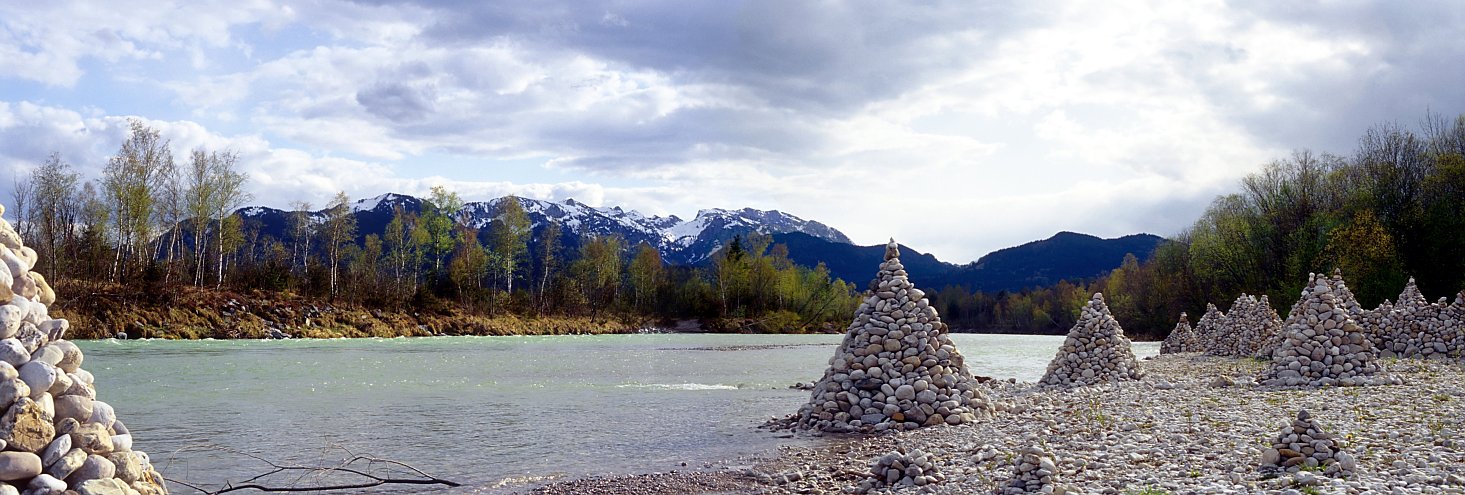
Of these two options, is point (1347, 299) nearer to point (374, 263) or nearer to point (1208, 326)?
point (1208, 326)

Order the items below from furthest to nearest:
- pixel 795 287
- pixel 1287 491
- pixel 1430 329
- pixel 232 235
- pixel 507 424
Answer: pixel 795 287 → pixel 232 235 → pixel 1430 329 → pixel 507 424 → pixel 1287 491

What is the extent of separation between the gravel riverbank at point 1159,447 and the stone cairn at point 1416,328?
9.15 m

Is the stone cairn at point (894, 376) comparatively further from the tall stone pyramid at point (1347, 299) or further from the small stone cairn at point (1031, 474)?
the tall stone pyramid at point (1347, 299)

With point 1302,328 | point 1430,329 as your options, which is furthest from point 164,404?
point 1430,329

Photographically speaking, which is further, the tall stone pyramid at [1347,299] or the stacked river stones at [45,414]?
the tall stone pyramid at [1347,299]

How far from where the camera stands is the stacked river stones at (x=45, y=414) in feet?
16.5

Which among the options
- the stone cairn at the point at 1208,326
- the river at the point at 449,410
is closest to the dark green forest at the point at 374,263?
the river at the point at 449,410

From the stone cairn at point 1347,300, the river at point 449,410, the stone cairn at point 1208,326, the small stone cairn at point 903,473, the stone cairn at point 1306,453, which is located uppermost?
the stone cairn at point 1347,300

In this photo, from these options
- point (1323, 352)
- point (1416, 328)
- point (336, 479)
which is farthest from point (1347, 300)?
point (336, 479)

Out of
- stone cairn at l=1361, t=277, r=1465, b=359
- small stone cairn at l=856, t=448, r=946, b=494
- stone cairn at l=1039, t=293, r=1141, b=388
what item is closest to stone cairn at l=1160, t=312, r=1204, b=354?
stone cairn at l=1361, t=277, r=1465, b=359

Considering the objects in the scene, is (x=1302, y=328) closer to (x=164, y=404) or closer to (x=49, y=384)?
(x=49, y=384)

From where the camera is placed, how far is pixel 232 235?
7388 cm

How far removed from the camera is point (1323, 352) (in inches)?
720

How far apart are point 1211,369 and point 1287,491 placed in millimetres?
21244
